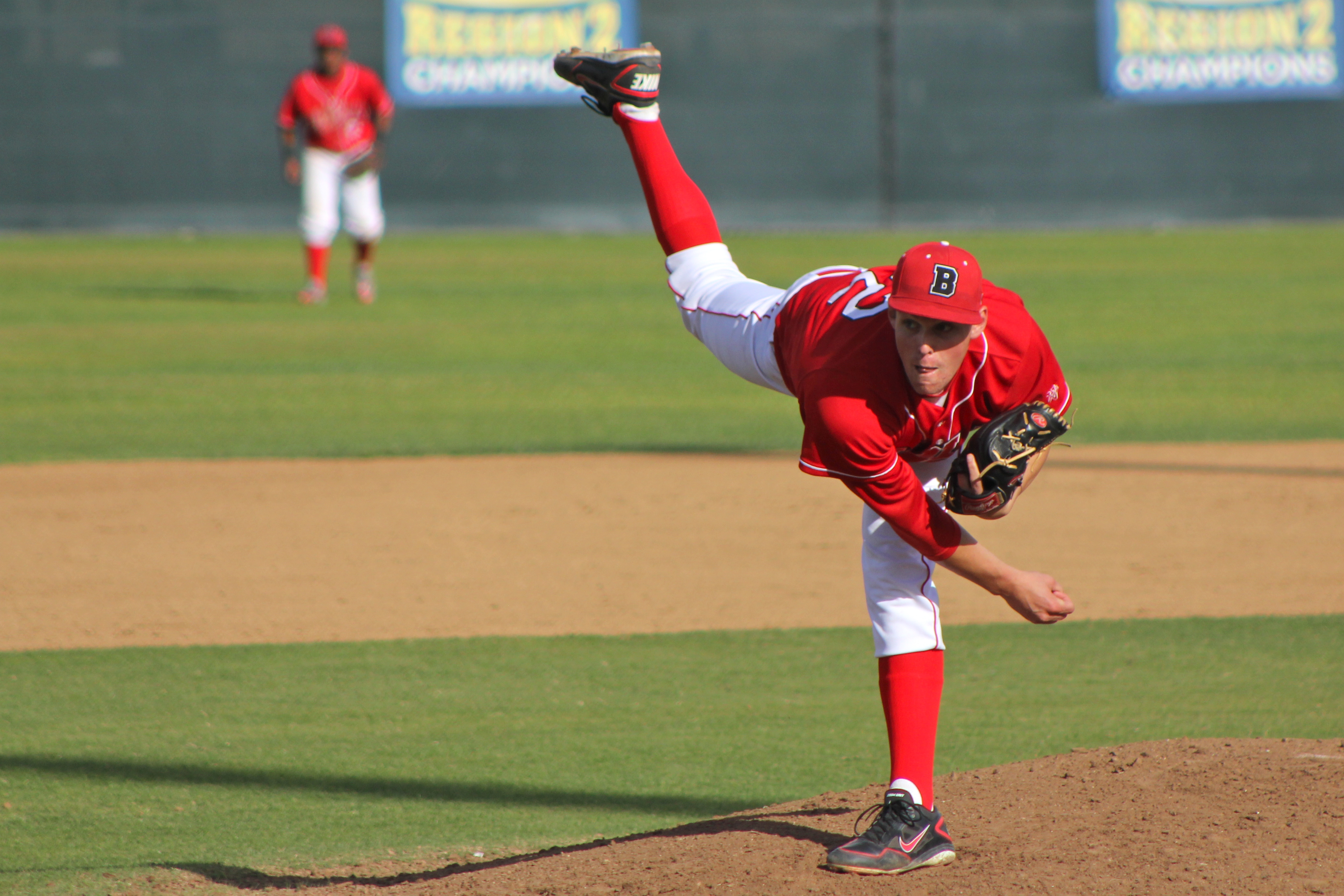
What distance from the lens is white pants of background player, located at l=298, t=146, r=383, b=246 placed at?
44.3ft

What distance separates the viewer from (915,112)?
793 inches

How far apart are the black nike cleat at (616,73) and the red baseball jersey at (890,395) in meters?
1.25

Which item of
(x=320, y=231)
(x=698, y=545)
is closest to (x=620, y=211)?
(x=320, y=231)

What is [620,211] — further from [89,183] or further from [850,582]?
[850,582]

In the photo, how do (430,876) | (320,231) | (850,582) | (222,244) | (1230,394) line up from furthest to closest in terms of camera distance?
(222,244) < (320,231) < (1230,394) < (850,582) < (430,876)

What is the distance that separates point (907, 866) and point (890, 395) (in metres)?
0.94

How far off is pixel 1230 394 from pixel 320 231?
7792 millimetres

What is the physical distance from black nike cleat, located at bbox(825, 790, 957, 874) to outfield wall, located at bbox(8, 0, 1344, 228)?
17335 millimetres

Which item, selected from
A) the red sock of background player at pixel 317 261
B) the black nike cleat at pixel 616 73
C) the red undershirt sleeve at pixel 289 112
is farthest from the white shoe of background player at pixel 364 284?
the black nike cleat at pixel 616 73

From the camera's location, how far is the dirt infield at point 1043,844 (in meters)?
2.96

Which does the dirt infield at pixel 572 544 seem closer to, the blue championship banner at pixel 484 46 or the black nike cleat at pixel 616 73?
the black nike cleat at pixel 616 73

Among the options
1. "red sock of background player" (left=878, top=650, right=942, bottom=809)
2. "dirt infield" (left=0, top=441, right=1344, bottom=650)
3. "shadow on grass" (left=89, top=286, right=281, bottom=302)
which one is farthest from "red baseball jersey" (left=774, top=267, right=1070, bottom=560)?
"shadow on grass" (left=89, top=286, right=281, bottom=302)

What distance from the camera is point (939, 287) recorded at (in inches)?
A: 110

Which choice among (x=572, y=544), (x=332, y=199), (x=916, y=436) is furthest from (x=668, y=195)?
(x=332, y=199)
